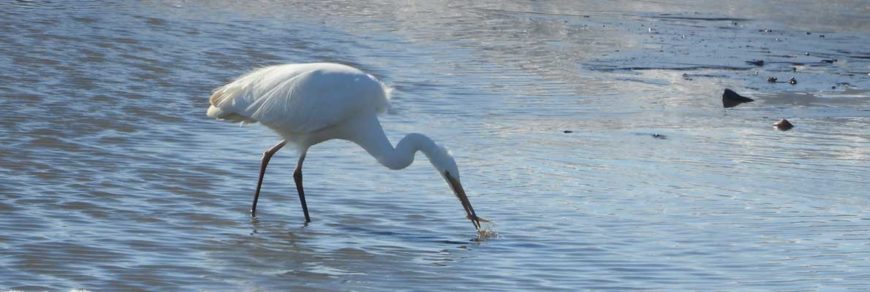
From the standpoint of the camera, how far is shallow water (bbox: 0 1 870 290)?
7.17 m

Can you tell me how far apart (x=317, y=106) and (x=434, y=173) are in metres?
1.44

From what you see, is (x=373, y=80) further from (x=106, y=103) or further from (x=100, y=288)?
(x=106, y=103)

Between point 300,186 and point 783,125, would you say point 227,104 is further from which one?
point 783,125

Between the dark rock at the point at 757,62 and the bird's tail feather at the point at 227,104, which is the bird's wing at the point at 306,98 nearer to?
the bird's tail feather at the point at 227,104

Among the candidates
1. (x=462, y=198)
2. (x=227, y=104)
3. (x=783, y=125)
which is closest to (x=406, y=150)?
(x=462, y=198)

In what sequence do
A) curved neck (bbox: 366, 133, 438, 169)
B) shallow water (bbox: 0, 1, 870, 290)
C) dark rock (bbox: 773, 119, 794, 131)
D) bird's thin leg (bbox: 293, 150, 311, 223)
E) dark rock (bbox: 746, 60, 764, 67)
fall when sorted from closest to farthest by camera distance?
shallow water (bbox: 0, 1, 870, 290) < curved neck (bbox: 366, 133, 438, 169) < bird's thin leg (bbox: 293, 150, 311, 223) < dark rock (bbox: 773, 119, 794, 131) < dark rock (bbox: 746, 60, 764, 67)

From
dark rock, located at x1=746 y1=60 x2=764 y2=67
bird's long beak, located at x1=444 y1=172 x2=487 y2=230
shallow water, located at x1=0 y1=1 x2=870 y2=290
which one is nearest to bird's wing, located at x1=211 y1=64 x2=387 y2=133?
shallow water, located at x1=0 y1=1 x2=870 y2=290

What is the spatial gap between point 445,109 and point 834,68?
5.76 metres

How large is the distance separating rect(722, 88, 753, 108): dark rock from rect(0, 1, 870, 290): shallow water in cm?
17

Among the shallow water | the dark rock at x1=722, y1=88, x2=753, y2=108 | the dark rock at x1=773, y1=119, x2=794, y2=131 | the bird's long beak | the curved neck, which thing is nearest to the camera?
the shallow water

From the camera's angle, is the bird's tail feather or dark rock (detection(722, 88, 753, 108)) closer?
the bird's tail feather

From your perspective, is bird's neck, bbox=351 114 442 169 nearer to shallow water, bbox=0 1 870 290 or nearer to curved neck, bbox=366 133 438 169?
curved neck, bbox=366 133 438 169

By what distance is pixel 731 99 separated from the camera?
43.9 ft

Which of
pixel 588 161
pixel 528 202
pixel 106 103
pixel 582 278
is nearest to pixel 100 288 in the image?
pixel 582 278
